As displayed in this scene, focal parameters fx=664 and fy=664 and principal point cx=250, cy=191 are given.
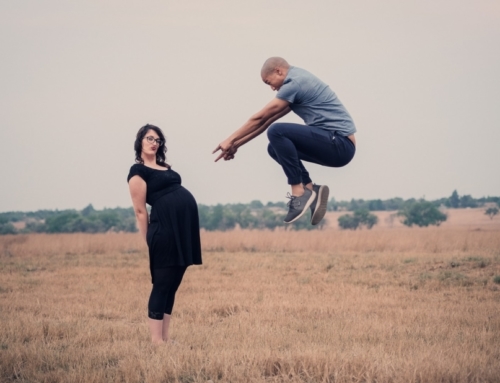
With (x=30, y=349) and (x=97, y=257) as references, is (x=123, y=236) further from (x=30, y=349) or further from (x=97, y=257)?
(x=30, y=349)

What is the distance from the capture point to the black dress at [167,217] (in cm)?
735

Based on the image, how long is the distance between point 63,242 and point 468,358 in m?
23.7

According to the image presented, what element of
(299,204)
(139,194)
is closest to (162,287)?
(139,194)

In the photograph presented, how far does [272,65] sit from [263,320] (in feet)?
19.0

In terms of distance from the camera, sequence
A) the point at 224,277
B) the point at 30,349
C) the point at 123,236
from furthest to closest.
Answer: the point at 123,236, the point at 224,277, the point at 30,349

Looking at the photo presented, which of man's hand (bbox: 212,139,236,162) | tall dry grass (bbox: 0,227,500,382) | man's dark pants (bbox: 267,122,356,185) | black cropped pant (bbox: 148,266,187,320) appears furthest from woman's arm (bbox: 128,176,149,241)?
man's dark pants (bbox: 267,122,356,185)

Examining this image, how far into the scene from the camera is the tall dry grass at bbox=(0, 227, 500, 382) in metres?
6.86

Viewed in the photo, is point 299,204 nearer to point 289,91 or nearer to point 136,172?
point 289,91

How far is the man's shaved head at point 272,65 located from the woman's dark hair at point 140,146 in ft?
6.30

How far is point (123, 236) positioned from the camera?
3162 cm

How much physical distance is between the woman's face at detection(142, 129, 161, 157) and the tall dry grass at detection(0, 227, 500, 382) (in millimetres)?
2259

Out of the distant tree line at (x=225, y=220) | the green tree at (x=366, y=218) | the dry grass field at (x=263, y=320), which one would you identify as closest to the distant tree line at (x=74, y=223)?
the distant tree line at (x=225, y=220)

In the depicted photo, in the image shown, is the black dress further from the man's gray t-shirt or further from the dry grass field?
the man's gray t-shirt

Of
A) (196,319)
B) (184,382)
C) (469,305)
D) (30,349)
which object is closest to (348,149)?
(184,382)
